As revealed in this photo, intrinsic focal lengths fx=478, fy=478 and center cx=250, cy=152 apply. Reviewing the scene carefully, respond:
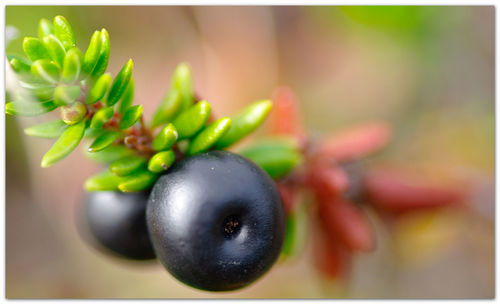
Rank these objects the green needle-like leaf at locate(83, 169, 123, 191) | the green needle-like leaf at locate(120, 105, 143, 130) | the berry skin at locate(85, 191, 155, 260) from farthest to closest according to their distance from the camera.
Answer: the berry skin at locate(85, 191, 155, 260), the green needle-like leaf at locate(83, 169, 123, 191), the green needle-like leaf at locate(120, 105, 143, 130)

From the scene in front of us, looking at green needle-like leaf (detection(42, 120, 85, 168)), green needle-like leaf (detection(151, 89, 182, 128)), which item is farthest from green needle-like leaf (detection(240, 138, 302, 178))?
green needle-like leaf (detection(42, 120, 85, 168))

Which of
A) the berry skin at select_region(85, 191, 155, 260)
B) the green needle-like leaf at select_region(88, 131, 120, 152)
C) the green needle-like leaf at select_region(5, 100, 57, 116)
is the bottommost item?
the berry skin at select_region(85, 191, 155, 260)

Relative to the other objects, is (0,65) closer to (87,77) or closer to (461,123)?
(87,77)

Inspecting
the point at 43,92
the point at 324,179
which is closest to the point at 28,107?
the point at 43,92

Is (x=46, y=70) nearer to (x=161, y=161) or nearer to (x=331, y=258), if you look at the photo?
(x=161, y=161)

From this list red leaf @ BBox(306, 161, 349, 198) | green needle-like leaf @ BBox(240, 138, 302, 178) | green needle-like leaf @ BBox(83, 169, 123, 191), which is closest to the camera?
green needle-like leaf @ BBox(83, 169, 123, 191)

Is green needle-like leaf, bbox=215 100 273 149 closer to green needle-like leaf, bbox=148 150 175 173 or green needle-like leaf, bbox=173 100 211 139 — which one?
green needle-like leaf, bbox=173 100 211 139
